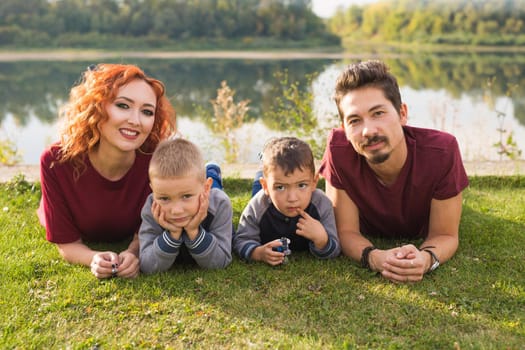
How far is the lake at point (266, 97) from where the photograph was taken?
361 inches

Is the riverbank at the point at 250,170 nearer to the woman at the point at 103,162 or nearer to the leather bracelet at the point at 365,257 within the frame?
the woman at the point at 103,162

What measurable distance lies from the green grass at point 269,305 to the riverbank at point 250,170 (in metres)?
1.98

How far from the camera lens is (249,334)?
3158 millimetres

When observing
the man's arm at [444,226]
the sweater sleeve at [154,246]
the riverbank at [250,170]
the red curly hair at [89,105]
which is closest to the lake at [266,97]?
the red curly hair at [89,105]

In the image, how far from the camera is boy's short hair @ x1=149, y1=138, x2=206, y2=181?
355 cm

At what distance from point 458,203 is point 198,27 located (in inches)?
1309

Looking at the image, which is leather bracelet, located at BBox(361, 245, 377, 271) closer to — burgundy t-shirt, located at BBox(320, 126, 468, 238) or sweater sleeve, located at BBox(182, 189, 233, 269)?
burgundy t-shirt, located at BBox(320, 126, 468, 238)

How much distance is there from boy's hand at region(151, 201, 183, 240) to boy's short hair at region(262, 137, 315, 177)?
0.75 meters

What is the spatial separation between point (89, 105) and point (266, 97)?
1305 cm

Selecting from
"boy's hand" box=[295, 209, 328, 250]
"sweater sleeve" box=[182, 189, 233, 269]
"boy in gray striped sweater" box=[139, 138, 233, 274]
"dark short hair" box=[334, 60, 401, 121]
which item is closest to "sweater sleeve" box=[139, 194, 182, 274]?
"boy in gray striped sweater" box=[139, 138, 233, 274]

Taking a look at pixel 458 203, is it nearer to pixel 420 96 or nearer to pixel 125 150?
pixel 125 150

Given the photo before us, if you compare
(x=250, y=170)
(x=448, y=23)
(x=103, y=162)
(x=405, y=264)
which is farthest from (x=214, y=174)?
(x=448, y=23)

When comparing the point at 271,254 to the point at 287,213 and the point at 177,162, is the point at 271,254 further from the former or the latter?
the point at 177,162

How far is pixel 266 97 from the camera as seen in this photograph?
1666 cm
